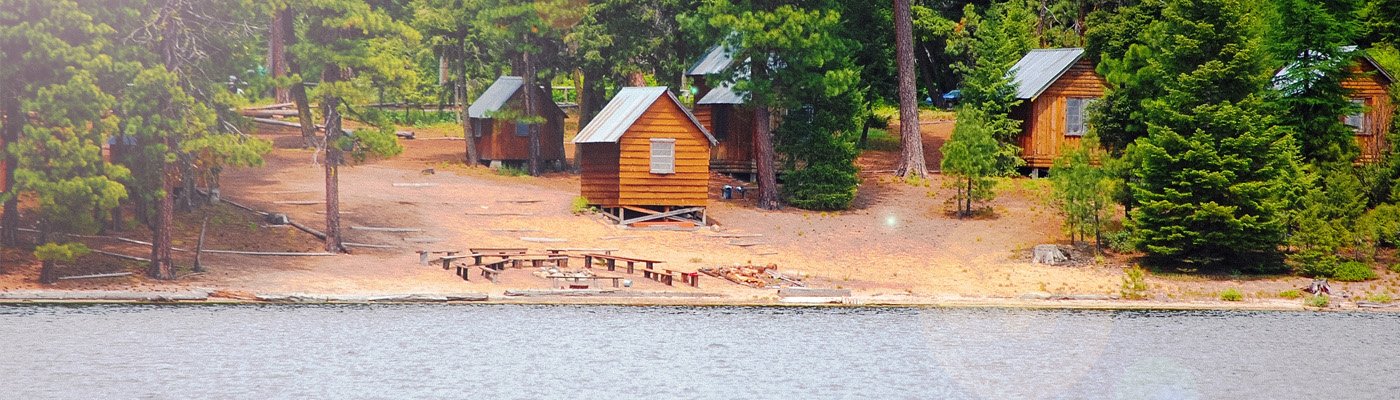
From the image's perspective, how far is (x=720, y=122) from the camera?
6138 centimetres

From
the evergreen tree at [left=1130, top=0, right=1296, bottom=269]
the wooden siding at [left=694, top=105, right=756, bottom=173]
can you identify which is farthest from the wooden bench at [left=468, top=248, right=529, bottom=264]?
the wooden siding at [left=694, top=105, right=756, bottom=173]

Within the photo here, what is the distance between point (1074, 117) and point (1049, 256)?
14149 mm

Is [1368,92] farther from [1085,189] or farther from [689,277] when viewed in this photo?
[689,277]

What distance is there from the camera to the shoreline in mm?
37719

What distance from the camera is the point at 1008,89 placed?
192 ft

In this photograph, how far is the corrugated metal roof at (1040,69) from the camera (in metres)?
58.8

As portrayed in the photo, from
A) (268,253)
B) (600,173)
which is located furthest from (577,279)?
(600,173)

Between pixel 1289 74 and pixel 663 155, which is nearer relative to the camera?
pixel 1289 74

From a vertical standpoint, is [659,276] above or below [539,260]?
below

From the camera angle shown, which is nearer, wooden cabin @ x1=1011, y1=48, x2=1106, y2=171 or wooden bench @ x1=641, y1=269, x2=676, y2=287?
wooden bench @ x1=641, y1=269, x2=676, y2=287

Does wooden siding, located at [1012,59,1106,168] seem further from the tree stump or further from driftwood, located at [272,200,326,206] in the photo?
driftwood, located at [272,200,326,206]

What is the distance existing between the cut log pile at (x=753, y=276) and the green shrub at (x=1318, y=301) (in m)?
12.5

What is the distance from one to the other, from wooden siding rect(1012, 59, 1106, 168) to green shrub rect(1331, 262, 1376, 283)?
15103mm

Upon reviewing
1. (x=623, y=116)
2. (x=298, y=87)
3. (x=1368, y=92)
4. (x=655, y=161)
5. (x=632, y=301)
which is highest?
(x=1368, y=92)
